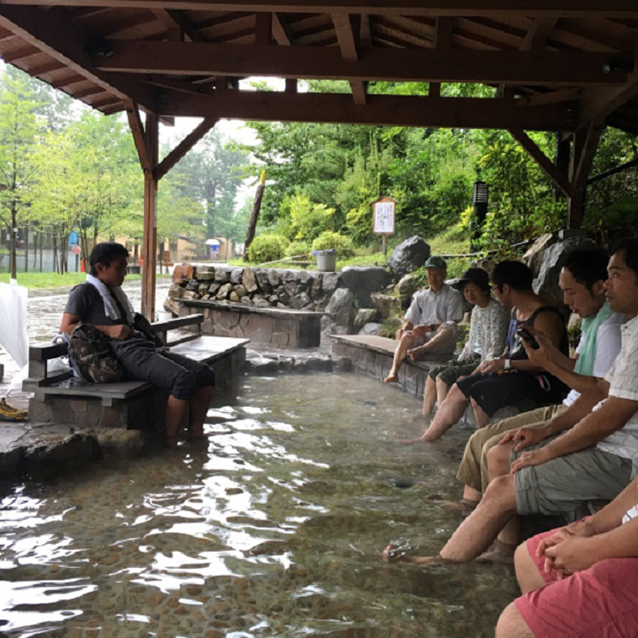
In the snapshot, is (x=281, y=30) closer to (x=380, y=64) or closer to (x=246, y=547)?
(x=380, y=64)

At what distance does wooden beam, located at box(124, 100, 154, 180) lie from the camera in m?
6.76

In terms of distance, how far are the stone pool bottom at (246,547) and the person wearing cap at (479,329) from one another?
0.52 metres

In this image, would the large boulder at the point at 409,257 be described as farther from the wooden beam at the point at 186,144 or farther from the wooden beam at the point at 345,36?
the wooden beam at the point at 345,36

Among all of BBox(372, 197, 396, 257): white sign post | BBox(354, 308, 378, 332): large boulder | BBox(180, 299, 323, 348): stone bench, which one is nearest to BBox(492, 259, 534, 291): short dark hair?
BBox(180, 299, 323, 348): stone bench

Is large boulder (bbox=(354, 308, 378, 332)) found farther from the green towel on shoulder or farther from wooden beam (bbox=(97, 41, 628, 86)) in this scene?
the green towel on shoulder

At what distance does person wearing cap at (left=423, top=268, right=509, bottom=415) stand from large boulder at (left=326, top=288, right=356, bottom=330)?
17.3 ft

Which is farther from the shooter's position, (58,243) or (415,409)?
(58,243)

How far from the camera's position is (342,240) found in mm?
12953

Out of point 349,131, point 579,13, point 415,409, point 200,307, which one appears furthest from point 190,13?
point 349,131

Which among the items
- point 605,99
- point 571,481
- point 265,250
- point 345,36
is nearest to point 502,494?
A: point 571,481

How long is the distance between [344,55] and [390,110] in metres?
1.72

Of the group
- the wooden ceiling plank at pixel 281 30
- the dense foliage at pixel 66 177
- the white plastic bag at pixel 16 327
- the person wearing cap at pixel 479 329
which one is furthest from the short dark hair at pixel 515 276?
the dense foliage at pixel 66 177

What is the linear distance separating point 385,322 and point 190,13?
529cm

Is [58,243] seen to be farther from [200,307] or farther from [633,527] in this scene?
[633,527]
